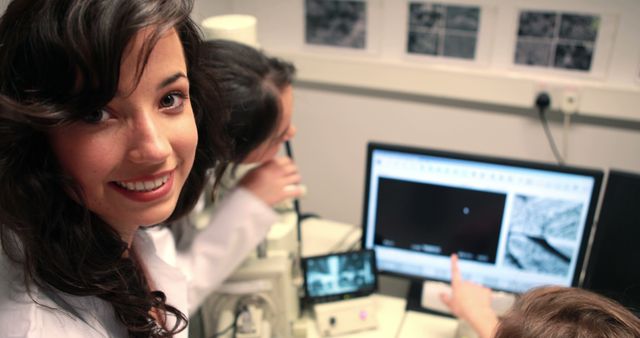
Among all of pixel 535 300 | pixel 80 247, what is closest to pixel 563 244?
pixel 535 300

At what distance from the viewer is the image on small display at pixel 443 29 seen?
5.82ft

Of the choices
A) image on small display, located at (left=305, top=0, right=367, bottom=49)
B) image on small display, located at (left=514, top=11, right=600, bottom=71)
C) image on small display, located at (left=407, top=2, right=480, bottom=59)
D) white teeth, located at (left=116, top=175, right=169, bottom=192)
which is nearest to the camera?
white teeth, located at (left=116, top=175, right=169, bottom=192)

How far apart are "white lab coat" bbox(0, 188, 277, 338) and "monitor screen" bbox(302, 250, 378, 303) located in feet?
0.48

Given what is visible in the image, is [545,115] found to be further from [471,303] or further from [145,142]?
[145,142]

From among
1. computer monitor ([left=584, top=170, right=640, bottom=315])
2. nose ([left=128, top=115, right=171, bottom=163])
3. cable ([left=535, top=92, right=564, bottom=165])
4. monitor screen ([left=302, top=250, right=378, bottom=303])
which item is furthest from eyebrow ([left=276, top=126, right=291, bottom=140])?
cable ([left=535, top=92, right=564, bottom=165])

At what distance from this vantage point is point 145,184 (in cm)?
74

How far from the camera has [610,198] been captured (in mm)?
1085

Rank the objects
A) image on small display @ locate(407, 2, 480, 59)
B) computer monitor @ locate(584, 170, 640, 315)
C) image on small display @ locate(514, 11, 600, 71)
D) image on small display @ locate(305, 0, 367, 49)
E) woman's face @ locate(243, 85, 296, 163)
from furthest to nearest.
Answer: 1. image on small display @ locate(305, 0, 367, 49)
2. image on small display @ locate(407, 2, 480, 59)
3. image on small display @ locate(514, 11, 600, 71)
4. woman's face @ locate(243, 85, 296, 163)
5. computer monitor @ locate(584, 170, 640, 315)

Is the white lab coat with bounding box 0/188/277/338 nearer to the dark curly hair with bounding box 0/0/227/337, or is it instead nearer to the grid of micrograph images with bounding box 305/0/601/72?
the dark curly hair with bounding box 0/0/227/337

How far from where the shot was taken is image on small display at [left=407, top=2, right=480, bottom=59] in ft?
5.82

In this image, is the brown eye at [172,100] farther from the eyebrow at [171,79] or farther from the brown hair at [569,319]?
the brown hair at [569,319]

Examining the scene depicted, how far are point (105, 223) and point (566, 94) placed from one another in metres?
1.41

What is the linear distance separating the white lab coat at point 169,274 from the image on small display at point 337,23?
892 millimetres

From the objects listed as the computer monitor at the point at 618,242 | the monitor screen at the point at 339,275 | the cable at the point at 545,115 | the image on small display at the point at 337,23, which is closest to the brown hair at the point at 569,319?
the computer monitor at the point at 618,242
